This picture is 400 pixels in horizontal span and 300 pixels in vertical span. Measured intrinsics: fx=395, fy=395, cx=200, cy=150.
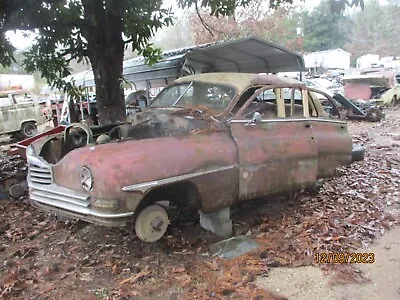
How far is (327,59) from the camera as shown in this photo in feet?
149

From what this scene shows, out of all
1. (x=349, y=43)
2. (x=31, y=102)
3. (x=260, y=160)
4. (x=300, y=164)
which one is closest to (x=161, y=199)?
(x=260, y=160)

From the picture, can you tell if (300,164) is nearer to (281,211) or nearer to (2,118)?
(281,211)

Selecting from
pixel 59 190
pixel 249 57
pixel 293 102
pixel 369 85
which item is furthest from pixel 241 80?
pixel 369 85

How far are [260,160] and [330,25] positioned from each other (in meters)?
46.3

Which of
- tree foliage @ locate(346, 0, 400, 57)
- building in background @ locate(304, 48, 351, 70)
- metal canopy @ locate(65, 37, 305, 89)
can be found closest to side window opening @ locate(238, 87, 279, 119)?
metal canopy @ locate(65, 37, 305, 89)

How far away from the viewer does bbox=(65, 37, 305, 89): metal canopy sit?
952cm

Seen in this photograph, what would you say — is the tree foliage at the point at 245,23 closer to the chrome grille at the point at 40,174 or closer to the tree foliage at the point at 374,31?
the chrome grille at the point at 40,174

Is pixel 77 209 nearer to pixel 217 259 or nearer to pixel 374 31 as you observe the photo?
pixel 217 259

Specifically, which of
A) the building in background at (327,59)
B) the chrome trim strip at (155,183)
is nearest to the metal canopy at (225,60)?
the chrome trim strip at (155,183)

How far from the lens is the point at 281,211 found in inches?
213

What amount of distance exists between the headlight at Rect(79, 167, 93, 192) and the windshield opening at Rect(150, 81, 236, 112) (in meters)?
1.86

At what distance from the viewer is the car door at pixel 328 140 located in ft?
18.1
